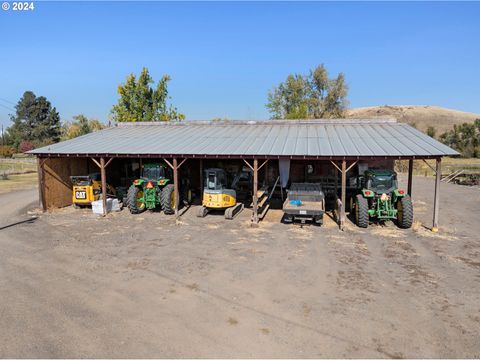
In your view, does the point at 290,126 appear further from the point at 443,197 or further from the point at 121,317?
the point at 121,317

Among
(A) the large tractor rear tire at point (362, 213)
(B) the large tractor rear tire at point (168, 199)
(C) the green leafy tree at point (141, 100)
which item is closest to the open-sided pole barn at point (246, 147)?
(B) the large tractor rear tire at point (168, 199)

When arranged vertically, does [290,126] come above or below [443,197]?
above

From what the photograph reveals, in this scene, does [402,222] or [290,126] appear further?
[290,126]

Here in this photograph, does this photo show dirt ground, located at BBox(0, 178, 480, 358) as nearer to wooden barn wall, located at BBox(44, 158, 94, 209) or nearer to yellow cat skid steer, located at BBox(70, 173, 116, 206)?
yellow cat skid steer, located at BBox(70, 173, 116, 206)

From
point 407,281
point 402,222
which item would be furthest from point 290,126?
point 407,281

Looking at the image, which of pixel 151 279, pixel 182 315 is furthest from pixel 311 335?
pixel 151 279

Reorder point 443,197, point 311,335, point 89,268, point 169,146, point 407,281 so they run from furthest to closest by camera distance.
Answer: point 443,197
point 169,146
point 89,268
point 407,281
point 311,335

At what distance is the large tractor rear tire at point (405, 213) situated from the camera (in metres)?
12.7

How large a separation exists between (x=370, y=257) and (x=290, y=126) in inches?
403

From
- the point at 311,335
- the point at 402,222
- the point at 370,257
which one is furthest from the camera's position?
the point at 402,222

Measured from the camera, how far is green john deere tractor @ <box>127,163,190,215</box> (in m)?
15.2

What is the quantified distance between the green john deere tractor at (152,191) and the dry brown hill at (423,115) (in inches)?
3189

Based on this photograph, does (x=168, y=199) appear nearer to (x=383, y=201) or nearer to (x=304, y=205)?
(x=304, y=205)

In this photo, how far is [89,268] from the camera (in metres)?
9.00
